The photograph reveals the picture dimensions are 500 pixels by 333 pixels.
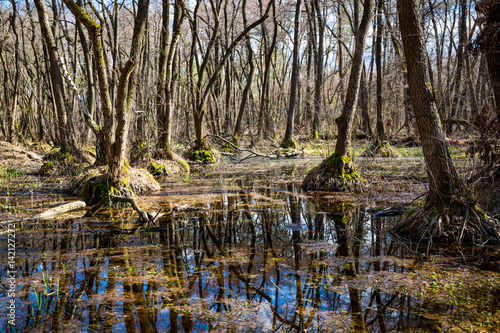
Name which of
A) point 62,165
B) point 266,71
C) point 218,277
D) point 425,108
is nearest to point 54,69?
point 62,165

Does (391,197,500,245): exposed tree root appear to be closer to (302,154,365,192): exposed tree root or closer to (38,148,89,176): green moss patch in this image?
(302,154,365,192): exposed tree root

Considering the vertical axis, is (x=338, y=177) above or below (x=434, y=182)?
below

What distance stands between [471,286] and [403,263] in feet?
2.54

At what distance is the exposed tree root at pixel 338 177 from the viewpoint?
8.95 meters

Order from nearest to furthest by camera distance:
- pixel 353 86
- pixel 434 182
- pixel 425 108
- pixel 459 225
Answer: pixel 459 225 < pixel 434 182 < pixel 425 108 < pixel 353 86

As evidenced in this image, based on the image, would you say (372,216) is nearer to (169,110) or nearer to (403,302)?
(403,302)

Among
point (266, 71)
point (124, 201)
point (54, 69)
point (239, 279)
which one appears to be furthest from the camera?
point (266, 71)

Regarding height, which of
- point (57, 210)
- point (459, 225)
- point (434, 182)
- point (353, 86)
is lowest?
point (459, 225)

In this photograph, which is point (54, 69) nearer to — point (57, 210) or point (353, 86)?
point (57, 210)

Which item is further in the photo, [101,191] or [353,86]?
[353,86]

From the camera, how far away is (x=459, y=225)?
4.98 m

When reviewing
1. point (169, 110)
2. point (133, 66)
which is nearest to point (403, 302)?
point (133, 66)

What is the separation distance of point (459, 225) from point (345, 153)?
4.21 meters

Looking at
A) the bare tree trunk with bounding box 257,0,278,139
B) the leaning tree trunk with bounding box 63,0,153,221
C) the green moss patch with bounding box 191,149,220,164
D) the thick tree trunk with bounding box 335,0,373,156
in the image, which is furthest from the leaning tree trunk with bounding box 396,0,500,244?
the bare tree trunk with bounding box 257,0,278,139
